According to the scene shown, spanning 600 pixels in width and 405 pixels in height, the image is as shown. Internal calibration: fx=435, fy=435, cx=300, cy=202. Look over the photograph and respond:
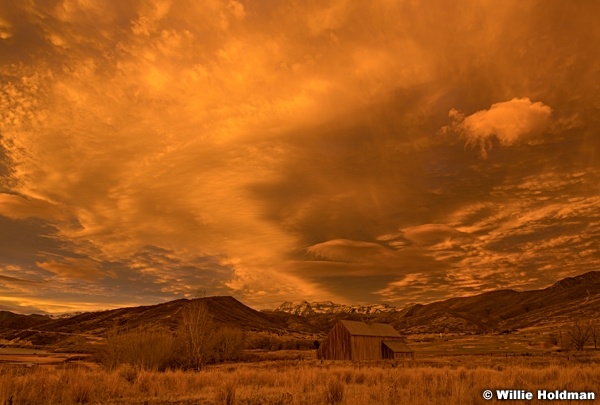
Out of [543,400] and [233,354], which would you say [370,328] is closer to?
[233,354]

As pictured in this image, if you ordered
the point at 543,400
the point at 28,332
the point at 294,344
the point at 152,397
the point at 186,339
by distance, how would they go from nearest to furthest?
the point at 543,400 → the point at 152,397 → the point at 186,339 → the point at 294,344 → the point at 28,332

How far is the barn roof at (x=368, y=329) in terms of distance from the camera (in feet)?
205

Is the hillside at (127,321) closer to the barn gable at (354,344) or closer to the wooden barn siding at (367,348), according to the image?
the barn gable at (354,344)

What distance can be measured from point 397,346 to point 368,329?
190 inches

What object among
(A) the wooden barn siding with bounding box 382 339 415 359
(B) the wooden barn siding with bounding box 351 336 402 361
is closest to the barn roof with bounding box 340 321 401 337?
(B) the wooden barn siding with bounding box 351 336 402 361

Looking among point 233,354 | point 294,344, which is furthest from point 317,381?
point 294,344

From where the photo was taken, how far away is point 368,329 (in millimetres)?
65500

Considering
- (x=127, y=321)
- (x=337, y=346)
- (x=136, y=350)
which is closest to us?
(x=136, y=350)

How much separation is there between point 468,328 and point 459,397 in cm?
19095

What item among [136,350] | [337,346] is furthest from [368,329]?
[136,350]

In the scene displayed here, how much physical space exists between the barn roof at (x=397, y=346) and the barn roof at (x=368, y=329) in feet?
4.28

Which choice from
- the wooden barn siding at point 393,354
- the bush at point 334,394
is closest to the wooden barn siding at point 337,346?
the wooden barn siding at point 393,354

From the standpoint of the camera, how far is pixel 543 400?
1082 centimetres

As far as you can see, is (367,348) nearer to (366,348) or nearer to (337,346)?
(366,348)
